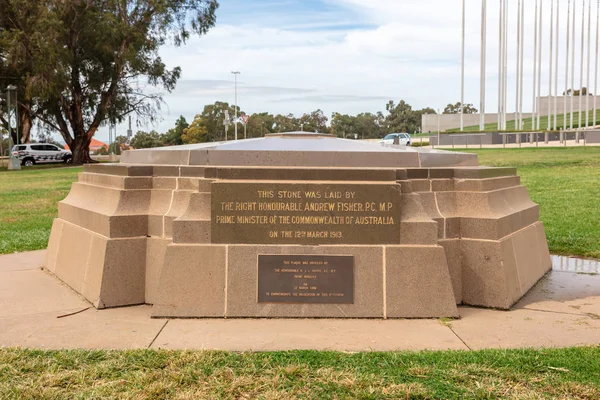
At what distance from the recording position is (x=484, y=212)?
5.97 meters

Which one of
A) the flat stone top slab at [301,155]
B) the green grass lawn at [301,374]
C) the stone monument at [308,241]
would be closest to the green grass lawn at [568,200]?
the stone monument at [308,241]

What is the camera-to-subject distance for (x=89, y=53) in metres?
36.6

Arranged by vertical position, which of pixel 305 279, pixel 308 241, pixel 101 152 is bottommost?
pixel 305 279

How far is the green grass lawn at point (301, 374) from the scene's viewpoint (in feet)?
12.4

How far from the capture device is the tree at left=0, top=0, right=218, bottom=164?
110 ft

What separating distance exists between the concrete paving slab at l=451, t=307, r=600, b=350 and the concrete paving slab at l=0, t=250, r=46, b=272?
5232 millimetres

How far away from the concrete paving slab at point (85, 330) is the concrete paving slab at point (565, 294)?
3.28 m

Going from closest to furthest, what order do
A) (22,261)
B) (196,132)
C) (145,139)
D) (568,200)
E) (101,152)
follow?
(22,261) → (568,200) → (196,132) → (101,152) → (145,139)

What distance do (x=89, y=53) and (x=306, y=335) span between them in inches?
1377

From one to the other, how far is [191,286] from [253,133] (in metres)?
86.4

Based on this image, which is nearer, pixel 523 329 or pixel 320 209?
pixel 523 329

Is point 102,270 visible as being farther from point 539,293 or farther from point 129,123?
point 129,123

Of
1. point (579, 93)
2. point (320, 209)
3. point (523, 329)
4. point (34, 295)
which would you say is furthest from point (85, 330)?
point (579, 93)

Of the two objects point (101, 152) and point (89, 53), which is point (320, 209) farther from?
point (101, 152)
